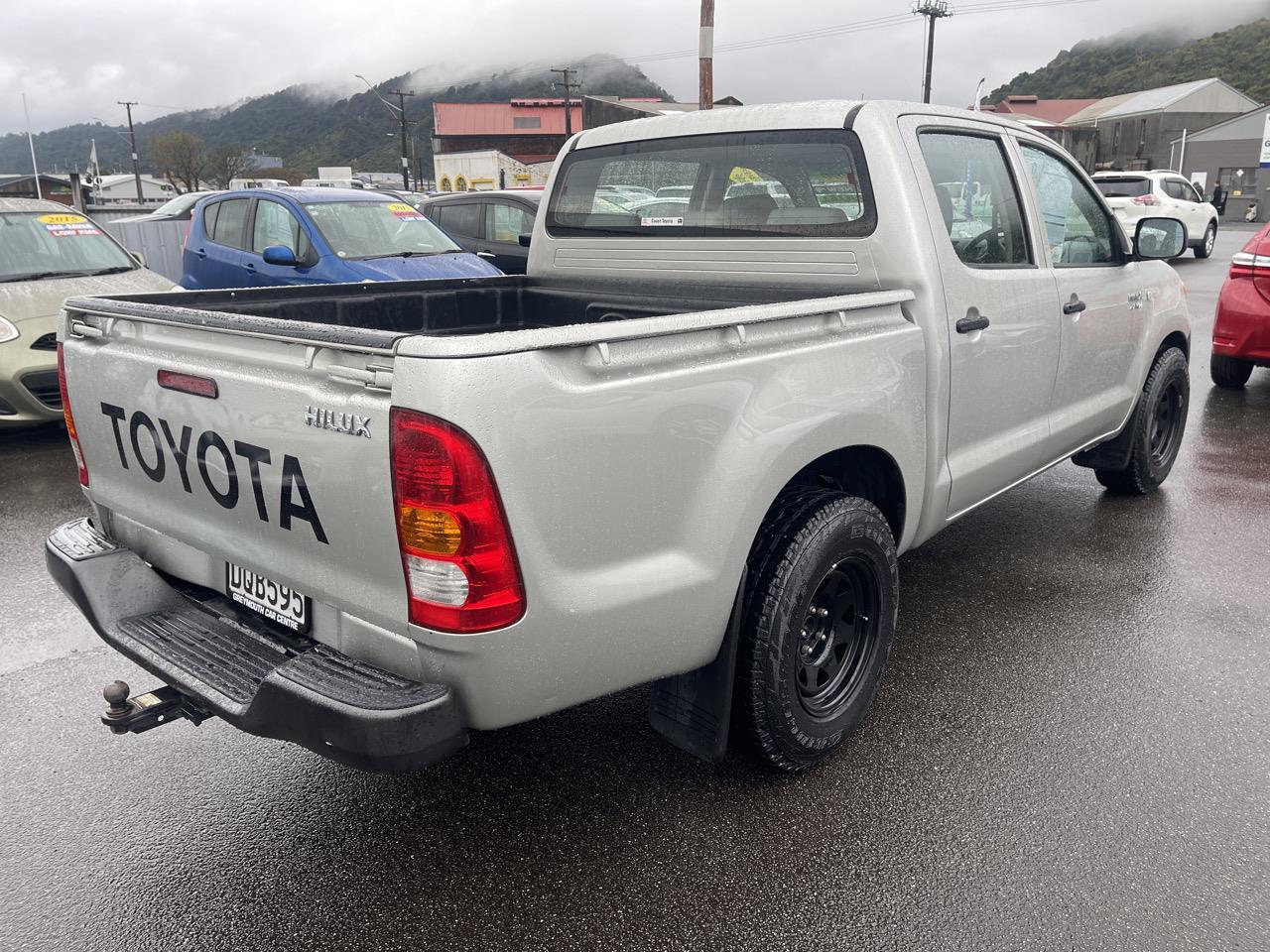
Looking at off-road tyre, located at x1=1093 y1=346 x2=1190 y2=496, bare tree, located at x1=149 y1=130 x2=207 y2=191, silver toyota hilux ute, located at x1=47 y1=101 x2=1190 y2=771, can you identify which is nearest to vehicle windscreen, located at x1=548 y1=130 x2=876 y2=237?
silver toyota hilux ute, located at x1=47 y1=101 x2=1190 y2=771

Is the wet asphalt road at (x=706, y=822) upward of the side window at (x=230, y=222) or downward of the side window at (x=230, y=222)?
downward

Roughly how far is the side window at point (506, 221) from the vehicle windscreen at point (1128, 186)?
14.4m

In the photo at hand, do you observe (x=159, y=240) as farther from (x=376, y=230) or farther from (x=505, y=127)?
(x=505, y=127)

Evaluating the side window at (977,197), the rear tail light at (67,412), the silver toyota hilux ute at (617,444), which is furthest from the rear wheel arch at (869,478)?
the rear tail light at (67,412)

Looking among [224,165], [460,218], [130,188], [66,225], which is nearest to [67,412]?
[66,225]

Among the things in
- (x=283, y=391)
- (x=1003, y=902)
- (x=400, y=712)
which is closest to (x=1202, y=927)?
(x=1003, y=902)

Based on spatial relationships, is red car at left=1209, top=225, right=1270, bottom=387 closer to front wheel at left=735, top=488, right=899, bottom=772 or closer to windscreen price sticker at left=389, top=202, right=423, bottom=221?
front wheel at left=735, top=488, right=899, bottom=772

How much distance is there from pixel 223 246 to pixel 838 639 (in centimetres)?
846

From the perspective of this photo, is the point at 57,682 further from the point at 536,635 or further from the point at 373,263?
the point at 373,263

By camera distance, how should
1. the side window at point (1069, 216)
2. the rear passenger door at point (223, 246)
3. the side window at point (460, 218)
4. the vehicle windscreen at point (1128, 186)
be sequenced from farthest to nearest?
the vehicle windscreen at point (1128, 186), the side window at point (460, 218), the rear passenger door at point (223, 246), the side window at point (1069, 216)

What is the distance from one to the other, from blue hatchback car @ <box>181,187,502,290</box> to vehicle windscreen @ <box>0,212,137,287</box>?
121 centimetres

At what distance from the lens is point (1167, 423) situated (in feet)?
18.1

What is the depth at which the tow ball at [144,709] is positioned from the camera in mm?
2369

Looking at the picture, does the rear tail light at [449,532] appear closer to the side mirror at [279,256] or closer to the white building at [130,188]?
the side mirror at [279,256]
